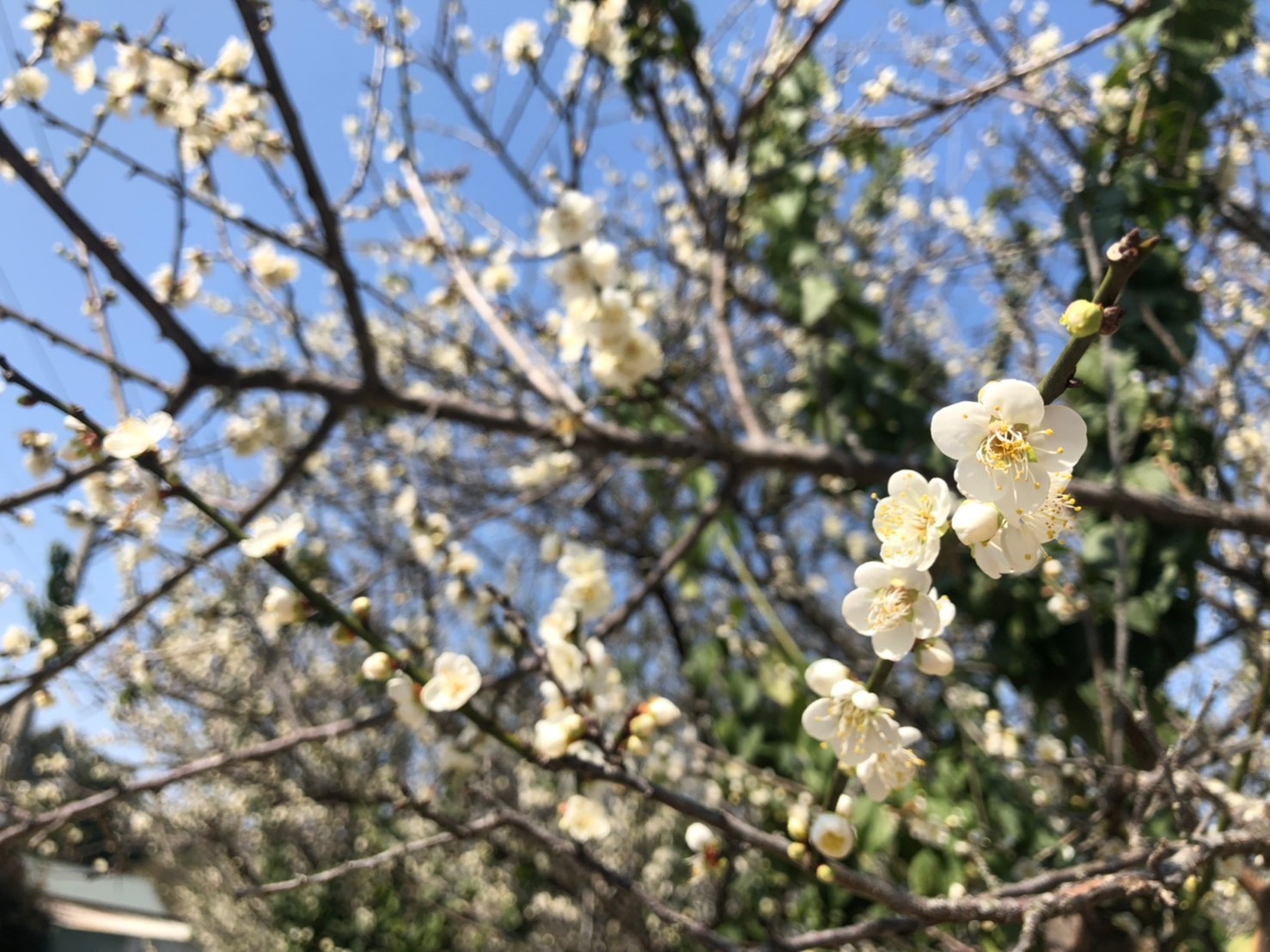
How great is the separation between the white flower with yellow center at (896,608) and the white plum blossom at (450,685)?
24.1 inches

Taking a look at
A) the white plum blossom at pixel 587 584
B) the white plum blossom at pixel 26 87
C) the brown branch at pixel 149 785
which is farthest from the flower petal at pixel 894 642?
the white plum blossom at pixel 26 87

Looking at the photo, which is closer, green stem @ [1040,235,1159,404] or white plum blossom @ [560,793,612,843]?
green stem @ [1040,235,1159,404]

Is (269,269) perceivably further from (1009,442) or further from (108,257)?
(1009,442)

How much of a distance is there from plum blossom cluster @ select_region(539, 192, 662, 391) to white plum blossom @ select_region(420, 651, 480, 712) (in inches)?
35.2

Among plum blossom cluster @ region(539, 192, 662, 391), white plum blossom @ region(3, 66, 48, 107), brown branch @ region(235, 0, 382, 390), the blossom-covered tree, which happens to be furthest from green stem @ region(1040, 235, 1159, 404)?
white plum blossom @ region(3, 66, 48, 107)

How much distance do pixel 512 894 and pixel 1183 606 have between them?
4.86 m

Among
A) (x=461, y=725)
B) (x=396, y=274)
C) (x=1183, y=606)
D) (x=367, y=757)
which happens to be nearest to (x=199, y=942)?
(x=367, y=757)

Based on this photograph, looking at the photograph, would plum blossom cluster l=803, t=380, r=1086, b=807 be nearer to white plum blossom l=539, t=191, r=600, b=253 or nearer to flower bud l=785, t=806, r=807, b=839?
flower bud l=785, t=806, r=807, b=839

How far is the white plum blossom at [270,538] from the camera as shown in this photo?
3.63 feet

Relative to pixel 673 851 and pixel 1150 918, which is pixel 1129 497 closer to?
pixel 1150 918

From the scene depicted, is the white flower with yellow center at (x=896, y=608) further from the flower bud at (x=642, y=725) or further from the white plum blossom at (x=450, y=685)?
the white plum blossom at (x=450, y=685)

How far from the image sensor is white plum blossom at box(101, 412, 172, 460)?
A: 3.34ft

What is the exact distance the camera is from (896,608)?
0.76 meters

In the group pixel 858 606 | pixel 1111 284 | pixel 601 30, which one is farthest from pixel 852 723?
pixel 601 30
